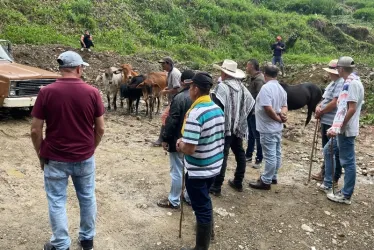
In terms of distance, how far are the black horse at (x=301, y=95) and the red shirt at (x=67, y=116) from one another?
7121 mm

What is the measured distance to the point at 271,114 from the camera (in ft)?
19.7

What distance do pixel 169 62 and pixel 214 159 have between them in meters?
4.12

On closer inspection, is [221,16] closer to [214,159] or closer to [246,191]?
[246,191]

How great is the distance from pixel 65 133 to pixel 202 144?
4.19 feet

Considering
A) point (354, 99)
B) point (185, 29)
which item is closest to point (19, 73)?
point (354, 99)

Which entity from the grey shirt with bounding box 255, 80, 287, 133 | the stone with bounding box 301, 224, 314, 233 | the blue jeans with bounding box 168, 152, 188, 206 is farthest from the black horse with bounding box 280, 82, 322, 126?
the blue jeans with bounding box 168, 152, 188, 206

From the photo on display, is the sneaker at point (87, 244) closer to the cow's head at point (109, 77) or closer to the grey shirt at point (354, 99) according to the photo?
the grey shirt at point (354, 99)

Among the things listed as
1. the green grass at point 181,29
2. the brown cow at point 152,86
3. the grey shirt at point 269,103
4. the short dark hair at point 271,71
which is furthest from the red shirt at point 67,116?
the green grass at point 181,29

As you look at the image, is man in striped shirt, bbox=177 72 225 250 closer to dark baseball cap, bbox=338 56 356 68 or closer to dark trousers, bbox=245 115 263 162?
dark baseball cap, bbox=338 56 356 68

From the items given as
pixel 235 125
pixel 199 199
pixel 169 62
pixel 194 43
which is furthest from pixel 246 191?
pixel 194 43

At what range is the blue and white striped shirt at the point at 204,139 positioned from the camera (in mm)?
3975

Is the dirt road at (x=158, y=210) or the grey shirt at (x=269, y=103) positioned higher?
the grey shirt at (x=269, y=103)

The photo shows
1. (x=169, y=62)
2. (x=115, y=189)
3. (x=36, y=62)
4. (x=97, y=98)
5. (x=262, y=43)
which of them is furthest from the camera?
(x=262, y=43)

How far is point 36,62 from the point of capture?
1524 cm
